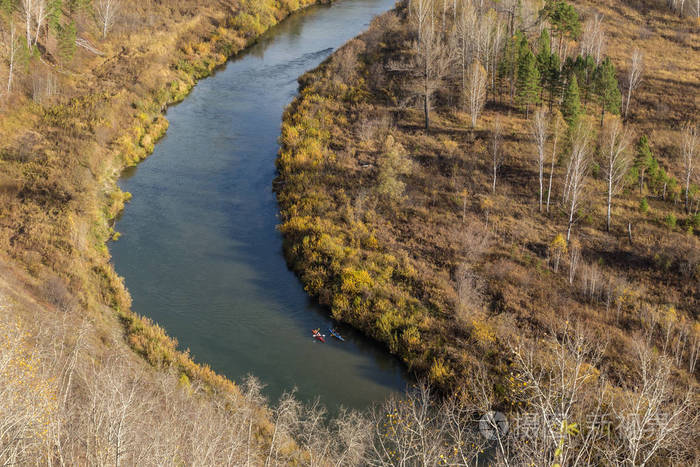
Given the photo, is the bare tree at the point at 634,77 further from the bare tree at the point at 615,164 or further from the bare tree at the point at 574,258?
the bare tree at the point at 574,258

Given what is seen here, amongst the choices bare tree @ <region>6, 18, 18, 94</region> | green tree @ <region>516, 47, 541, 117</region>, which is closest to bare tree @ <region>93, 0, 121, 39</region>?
bare tree @ <region>6, 18, 18, 94</region>

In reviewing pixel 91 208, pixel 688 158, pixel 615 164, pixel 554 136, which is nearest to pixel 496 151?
pixel 554 136

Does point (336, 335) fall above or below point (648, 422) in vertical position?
below

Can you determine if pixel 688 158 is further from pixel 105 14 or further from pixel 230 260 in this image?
pixel 105 14

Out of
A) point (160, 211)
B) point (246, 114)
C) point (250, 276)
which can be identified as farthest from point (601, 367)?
point (246, 114)

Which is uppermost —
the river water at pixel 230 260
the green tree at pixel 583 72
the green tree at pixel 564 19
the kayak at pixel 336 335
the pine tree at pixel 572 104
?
the green tree at pixel 564 19

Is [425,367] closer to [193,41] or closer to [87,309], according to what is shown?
[87,309]

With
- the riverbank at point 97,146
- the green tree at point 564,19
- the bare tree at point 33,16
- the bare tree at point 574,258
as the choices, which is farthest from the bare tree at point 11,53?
the green tree at point 564,19
